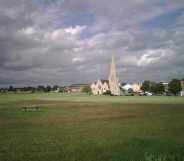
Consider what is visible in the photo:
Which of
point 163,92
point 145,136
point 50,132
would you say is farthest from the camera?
point 163,92

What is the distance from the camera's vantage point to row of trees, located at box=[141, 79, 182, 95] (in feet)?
476

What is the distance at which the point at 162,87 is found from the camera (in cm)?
16175

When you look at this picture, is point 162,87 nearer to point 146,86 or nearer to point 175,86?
point 175,86

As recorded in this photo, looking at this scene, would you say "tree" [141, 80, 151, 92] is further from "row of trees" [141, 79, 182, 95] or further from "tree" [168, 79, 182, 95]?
"tree" [168, 79, 182, 95]

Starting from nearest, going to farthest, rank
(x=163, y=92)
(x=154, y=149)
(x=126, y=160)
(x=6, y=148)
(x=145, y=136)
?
(x=126, y=160) < (x=154, y=149) < (x=6, y=148) < (x=145, y=136) < (x=163, y=92)

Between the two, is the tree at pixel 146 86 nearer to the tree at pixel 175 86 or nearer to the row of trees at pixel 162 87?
the row of trees at pixel 162 87

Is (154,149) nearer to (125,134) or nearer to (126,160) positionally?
(126,160)

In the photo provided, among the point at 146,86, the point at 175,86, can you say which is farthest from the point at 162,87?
the point at 146,86

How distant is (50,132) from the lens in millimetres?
19906

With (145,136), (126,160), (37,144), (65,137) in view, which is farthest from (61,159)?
(145,136)

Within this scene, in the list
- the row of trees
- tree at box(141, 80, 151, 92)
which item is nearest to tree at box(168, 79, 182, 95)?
the row of trees

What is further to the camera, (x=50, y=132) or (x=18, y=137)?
(x=50, y=132)

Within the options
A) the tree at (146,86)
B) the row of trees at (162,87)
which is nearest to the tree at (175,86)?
the row of trees at (162,87)

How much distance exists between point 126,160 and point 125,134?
23.2 feet
